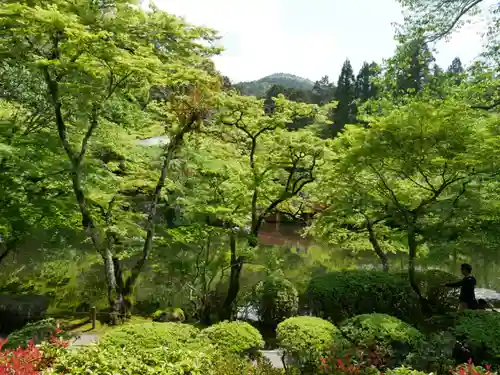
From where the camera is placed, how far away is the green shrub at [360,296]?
28.6 feet

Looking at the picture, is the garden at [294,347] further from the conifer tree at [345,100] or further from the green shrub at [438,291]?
the conifer tree at [345,100]

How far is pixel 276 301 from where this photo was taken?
1146 cm

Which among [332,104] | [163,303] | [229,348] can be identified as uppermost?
[332,104]

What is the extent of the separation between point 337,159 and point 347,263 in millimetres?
8633

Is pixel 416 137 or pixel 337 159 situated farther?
pixel 337 159

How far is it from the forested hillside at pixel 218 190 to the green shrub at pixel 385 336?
1.4 inches

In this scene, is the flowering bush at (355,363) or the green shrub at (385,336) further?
the green shrub at (385,336)

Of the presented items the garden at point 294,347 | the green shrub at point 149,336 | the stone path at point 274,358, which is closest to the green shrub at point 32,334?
the garden at point 294,347

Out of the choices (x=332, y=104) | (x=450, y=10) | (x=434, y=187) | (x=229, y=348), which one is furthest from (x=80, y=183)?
(x=450, y=10)

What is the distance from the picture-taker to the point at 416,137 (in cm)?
872

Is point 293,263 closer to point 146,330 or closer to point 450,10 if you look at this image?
point 450,10

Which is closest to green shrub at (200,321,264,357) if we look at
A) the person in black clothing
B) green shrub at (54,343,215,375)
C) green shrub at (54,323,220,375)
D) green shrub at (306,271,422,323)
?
green shrub at (54,323,220,375)

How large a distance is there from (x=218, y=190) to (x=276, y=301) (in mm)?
3434

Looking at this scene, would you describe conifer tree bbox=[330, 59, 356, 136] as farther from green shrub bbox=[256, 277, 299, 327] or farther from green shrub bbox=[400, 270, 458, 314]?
green shrub bbox=[256, 277, 299, 327]
